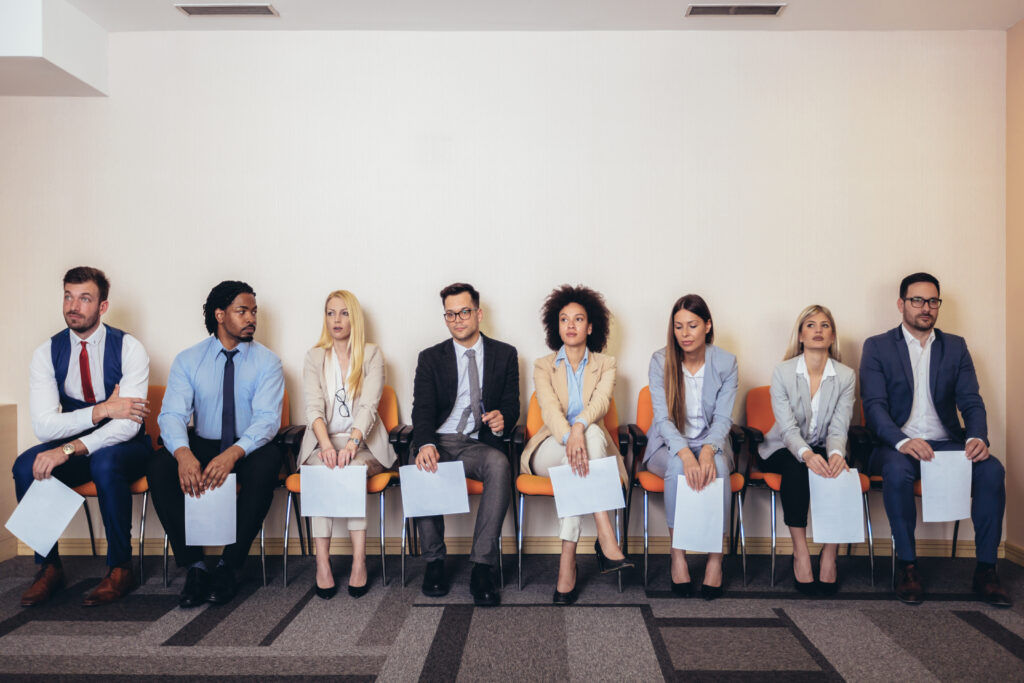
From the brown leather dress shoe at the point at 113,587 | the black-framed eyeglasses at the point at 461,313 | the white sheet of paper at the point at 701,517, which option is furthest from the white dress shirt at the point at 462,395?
the brown leather dress shoe at the point at 113,587

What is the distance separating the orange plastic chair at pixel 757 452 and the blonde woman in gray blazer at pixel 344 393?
2.02 metres

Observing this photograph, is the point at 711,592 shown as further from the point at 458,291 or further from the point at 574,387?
the point at 458,291

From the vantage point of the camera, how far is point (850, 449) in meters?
3.40

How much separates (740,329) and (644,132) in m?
1.38

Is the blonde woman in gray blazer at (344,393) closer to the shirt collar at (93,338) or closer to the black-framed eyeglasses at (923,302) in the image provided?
the shirt collar at (93,338)

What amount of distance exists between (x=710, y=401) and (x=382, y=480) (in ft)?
5.90

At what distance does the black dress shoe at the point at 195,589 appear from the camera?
3006 millimetres

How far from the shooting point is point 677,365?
3.39 m

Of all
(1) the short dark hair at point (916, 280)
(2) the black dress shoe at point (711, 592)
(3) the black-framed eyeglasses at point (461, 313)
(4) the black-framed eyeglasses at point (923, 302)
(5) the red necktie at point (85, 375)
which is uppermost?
(1) the short dark hair at point (916, 280)

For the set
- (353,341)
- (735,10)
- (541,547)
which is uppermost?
(735,10)

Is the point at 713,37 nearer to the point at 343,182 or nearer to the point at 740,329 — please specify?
the point at 740,329

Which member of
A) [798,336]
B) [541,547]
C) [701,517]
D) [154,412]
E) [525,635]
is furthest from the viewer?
[541,547]

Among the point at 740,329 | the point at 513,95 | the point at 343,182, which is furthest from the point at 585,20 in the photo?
the point at 740,329

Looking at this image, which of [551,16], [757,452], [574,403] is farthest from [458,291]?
[757,452]
